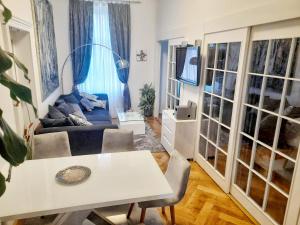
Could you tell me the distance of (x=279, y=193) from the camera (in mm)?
2018

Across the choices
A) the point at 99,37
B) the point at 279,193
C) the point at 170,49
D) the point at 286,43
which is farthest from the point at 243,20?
the point at 99,37

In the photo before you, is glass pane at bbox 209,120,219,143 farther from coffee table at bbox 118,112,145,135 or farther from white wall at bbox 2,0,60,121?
white wall at bbox 2,0,60,121

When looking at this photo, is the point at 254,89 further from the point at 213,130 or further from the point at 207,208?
the point at 207,208

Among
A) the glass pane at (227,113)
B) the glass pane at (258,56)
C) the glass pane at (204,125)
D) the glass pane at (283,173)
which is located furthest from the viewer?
the glass pane at (204,125)

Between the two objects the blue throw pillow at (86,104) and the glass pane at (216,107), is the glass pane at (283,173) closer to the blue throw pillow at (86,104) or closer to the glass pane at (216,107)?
the glass pane at (216,107)

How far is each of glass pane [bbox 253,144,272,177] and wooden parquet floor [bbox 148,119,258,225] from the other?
0.53m

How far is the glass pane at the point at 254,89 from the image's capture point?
7.26ft

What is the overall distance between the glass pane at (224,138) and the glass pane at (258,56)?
0.81 metres

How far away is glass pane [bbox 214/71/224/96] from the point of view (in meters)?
2.82

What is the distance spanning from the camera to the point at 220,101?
9.30 ft

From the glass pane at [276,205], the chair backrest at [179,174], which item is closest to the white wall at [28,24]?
the chair backrest at [179,174]

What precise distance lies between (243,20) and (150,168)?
5.78ft

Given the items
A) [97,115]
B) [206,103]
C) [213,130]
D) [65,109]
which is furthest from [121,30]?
[213,130]

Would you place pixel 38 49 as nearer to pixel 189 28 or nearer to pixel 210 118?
pixel 189 28
